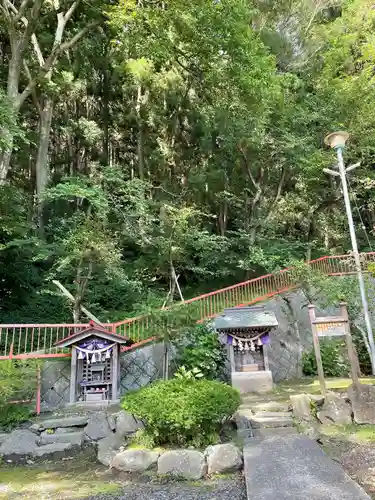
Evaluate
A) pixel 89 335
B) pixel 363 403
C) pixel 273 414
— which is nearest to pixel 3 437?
pixel 89 335

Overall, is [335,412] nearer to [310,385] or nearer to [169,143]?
[310,385]

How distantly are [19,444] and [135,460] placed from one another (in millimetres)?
2797

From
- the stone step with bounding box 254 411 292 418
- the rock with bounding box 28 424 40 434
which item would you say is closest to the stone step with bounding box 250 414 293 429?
the stone step with bounding box 254 411 292 418

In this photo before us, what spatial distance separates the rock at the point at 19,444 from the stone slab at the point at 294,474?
13.9 feet

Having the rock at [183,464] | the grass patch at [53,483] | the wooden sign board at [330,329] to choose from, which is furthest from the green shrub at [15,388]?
the wooden sign board at [330,329]

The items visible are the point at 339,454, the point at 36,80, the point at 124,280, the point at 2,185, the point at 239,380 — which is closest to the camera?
the point at 339,454

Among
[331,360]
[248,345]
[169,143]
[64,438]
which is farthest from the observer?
[169,143]

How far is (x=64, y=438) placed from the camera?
709cm

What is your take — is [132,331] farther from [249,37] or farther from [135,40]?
[249,37]

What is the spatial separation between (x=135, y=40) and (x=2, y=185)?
7310mm

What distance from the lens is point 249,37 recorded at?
1388 cm

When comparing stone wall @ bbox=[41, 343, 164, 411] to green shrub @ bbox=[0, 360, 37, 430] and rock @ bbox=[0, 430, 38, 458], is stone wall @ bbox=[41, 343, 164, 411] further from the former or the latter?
rock @ bbox=[0, 430, 38, 458]

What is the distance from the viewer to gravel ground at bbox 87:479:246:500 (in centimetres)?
446

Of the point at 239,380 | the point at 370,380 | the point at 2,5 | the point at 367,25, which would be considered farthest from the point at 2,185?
the point at 367,25
